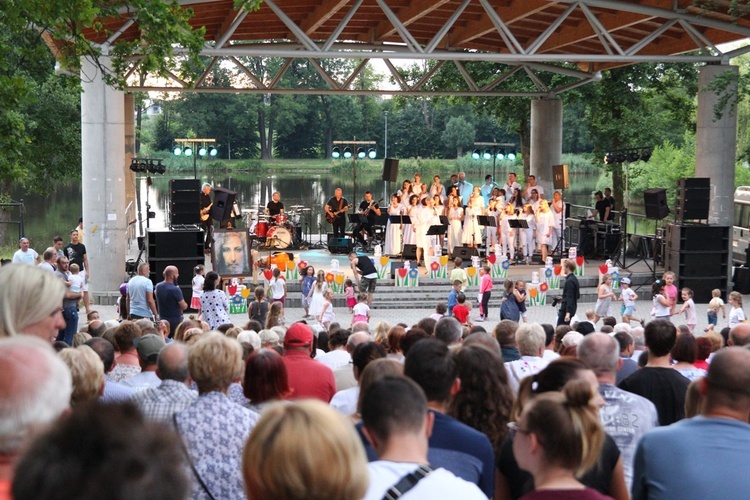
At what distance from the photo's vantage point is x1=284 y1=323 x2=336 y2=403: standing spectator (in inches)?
239

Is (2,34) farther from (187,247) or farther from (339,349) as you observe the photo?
(339,349)

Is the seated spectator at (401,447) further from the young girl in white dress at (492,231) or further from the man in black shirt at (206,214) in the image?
the young girl in white dress at (492,231)

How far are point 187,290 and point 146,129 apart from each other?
232 ft

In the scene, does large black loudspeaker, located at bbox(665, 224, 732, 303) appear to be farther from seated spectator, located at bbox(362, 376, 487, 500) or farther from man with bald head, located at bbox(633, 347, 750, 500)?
seated spectator, located at bbox(362, 376, 487, 500)

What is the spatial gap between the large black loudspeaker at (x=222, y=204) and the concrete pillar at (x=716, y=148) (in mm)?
9415

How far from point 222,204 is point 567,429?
64.3ft

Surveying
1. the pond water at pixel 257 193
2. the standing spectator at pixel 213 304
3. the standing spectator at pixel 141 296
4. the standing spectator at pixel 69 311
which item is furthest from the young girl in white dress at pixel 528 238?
the pond water at pixel 257 193

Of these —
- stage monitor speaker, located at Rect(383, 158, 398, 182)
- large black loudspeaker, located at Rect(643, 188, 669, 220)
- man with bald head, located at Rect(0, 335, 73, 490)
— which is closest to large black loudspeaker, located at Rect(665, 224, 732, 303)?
large black loudspeaker, located at Rect(643, 188, 669, 220)

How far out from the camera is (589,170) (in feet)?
245

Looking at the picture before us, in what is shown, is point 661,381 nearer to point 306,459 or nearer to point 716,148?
point 306,459

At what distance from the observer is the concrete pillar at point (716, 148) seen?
70.4 ft

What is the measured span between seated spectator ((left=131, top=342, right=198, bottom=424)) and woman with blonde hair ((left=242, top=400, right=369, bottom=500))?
2.10 meters

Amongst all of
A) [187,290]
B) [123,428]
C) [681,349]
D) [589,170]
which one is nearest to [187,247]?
[187,290]

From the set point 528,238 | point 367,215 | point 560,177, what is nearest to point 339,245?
point 367,215
